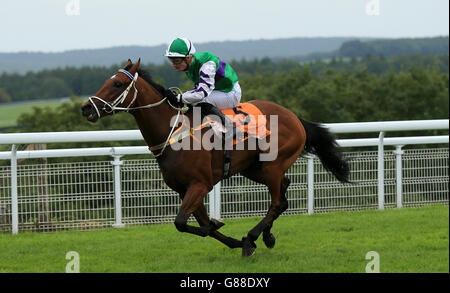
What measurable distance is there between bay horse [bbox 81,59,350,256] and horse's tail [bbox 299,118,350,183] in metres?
0.57

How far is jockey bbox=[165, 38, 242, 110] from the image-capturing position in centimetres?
542

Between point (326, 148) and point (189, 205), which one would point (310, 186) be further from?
point (189, 205)


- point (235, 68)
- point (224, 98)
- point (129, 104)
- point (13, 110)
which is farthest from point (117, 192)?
point (235, 68)

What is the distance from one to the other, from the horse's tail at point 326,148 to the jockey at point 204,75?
3.83 ft

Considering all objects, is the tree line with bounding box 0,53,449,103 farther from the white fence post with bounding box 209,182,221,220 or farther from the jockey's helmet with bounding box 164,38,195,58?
the jockey's helmet with bounding box 164,38,195,58

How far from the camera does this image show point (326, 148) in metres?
6.87

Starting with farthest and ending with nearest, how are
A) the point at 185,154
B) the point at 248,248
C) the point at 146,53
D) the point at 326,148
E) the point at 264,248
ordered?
the point at 146,53
the point at 326,148
the point at 264,248
the point at 248,248
the point at 185,154

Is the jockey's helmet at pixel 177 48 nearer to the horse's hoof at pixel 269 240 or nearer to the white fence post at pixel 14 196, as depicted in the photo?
the horse's hoof at pixel 269 240

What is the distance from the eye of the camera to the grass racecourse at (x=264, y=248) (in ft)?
18.0

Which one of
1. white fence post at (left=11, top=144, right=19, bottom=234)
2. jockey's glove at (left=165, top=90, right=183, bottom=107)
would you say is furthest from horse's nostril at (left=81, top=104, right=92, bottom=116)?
white fence post at (left=11, top=144, right=19, bottom=234)

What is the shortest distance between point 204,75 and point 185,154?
0.63 meters

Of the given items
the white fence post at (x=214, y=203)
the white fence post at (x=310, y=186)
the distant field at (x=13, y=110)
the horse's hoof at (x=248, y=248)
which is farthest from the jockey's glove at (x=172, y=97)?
the distant field at (x=13, y=110)

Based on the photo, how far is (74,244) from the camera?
256 inches

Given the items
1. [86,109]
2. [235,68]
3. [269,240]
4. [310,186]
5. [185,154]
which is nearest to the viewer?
[86,109]
